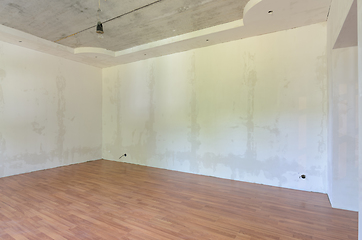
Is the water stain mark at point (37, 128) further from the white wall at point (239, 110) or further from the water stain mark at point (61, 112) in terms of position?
the white wall at point (239, 110)

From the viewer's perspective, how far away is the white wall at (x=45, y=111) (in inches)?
182

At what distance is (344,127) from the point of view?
111 inches

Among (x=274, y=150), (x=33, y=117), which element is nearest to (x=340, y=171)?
(x=274, y=150)

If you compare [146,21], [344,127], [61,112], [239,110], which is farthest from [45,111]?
[344,127]

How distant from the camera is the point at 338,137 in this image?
2.85 m

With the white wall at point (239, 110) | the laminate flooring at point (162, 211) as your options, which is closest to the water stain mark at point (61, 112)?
the laminate flooring at point (162, 211)

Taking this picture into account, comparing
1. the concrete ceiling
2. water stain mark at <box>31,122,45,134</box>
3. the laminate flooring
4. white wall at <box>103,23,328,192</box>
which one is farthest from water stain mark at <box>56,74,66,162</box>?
white wall at <box>103,23,328,192</box>

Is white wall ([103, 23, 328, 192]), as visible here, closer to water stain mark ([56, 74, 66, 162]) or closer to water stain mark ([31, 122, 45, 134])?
water stain mark ([56, 74, 66, 162])

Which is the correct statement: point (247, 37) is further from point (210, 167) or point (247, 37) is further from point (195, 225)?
point (195, 225)

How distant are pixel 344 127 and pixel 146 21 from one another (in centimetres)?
373

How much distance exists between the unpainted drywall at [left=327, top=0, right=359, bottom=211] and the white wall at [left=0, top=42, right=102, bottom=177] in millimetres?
6190

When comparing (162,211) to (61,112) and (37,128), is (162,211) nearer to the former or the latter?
(37,128)

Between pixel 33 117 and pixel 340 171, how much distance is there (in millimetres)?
6442

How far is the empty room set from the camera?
2621 millimetres
